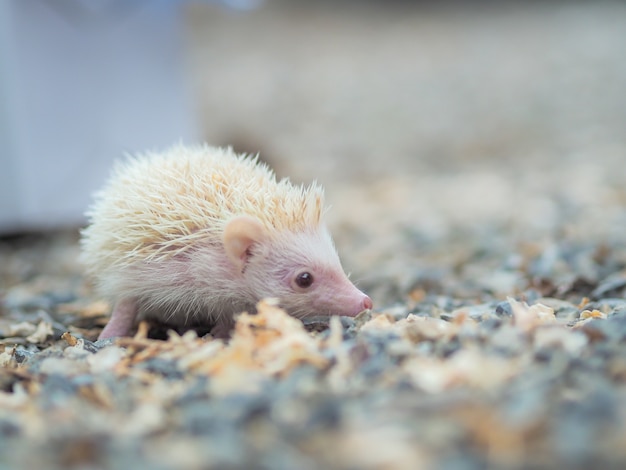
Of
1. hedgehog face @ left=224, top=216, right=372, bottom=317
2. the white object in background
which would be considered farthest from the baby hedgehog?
the white object in background

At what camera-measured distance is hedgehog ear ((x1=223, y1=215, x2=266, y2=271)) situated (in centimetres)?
330

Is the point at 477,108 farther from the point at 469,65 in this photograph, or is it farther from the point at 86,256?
the point at 86,256

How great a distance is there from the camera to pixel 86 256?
3.84 meters

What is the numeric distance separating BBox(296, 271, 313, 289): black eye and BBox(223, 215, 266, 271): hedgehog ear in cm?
25

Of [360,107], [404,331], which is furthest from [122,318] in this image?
[360,107]

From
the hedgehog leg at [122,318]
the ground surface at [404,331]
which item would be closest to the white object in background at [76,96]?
the ground surface at [404,331]

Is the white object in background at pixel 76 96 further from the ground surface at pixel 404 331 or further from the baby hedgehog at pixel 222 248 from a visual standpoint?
the baby hedgehog at pixel 222 248

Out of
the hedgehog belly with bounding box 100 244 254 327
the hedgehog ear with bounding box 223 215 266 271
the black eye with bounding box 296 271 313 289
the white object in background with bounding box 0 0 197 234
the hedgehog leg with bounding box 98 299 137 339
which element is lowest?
the hedgehog leg with bounding box 98 299 137 339

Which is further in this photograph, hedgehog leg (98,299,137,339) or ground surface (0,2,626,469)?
hedgehog leg (98,299,137,339)

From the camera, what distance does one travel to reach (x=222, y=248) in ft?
11.3

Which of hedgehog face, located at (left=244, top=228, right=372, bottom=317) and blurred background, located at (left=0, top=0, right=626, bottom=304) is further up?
blurred background, located at (left=0, top=0, right=626, bottom=304)

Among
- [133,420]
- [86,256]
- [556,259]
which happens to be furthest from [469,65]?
[133,420]

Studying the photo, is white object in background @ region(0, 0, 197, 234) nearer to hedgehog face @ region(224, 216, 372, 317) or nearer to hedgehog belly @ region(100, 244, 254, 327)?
hedgehog belly @ region(100, 244, 254, 327)

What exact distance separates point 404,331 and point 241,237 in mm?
901
